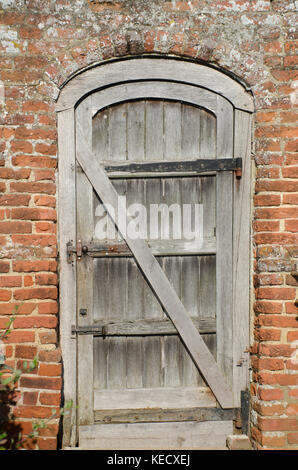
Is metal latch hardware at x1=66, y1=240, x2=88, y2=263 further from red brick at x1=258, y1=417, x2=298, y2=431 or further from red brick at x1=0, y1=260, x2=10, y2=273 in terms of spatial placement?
red brick at x1=258, y1=417, x2=298, y2=431

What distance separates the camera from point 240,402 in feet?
9.69

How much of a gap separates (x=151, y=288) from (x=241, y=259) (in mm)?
681

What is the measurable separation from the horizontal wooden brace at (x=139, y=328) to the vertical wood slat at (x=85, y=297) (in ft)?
0.17

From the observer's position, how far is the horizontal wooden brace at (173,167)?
9.48ft

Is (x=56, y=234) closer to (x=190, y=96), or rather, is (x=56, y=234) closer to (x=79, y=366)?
(x=79, y=366)

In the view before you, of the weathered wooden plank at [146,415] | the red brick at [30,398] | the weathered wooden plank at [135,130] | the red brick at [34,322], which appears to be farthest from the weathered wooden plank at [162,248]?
the weathered wooden plank at [146,415]

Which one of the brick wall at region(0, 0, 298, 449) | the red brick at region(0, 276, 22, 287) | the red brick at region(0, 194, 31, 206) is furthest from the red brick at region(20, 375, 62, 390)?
the red brick at region(0, 194, 31, 206)

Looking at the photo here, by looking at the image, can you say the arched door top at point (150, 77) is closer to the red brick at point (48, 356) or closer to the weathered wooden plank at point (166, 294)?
the weathered wooden plank at point (166, 294)

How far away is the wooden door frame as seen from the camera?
2.83 meters

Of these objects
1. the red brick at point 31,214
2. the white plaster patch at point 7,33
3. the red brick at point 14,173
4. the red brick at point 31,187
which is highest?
the white plaster patch at point 7,33

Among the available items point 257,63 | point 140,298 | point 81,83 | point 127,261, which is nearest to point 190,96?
point 257,63

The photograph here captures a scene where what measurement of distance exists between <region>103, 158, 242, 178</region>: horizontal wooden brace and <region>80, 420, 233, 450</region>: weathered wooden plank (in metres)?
1.80

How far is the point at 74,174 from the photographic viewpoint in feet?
9.48

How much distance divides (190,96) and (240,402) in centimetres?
223
